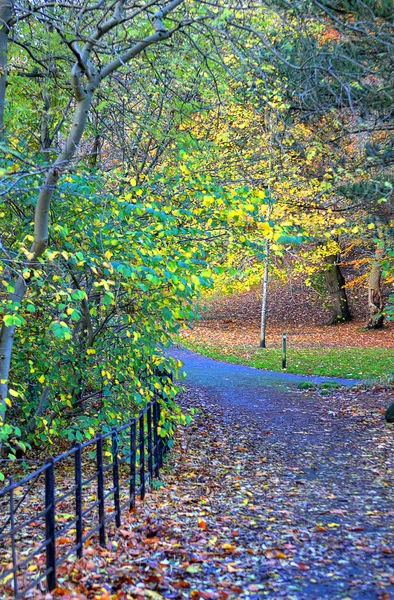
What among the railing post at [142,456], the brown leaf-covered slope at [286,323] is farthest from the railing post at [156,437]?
the brown leaf-covered slope at [286,323]

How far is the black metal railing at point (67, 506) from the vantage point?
404 centimetres

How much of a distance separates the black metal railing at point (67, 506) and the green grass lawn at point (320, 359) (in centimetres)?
958

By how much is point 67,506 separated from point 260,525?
2.22m

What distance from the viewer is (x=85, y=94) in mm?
5969

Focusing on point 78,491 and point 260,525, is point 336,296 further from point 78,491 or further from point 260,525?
point 78,491

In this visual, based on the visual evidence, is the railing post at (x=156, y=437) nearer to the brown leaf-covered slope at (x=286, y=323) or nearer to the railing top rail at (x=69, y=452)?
the railing top rail at (x=69, y=452)

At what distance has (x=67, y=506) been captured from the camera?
264 inches

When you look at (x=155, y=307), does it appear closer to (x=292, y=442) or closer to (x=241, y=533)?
(x=241, y=533)

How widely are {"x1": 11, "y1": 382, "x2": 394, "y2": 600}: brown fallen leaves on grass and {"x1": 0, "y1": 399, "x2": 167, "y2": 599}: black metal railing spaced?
0.21 meters

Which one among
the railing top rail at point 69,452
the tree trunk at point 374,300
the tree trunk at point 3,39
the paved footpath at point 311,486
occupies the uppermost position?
the tree trunk at point 3,39

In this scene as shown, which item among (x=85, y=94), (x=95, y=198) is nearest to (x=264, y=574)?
(x=95, y=198)

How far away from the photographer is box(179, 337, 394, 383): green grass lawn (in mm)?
17609

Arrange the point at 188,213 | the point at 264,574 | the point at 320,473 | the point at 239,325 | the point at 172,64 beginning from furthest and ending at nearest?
1. the point at 239,325
2. the point at 320,473
3. the point at 172,64
4. the point at 188,213
5. the point at 264,574

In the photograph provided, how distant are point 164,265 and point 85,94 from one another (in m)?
1.92
